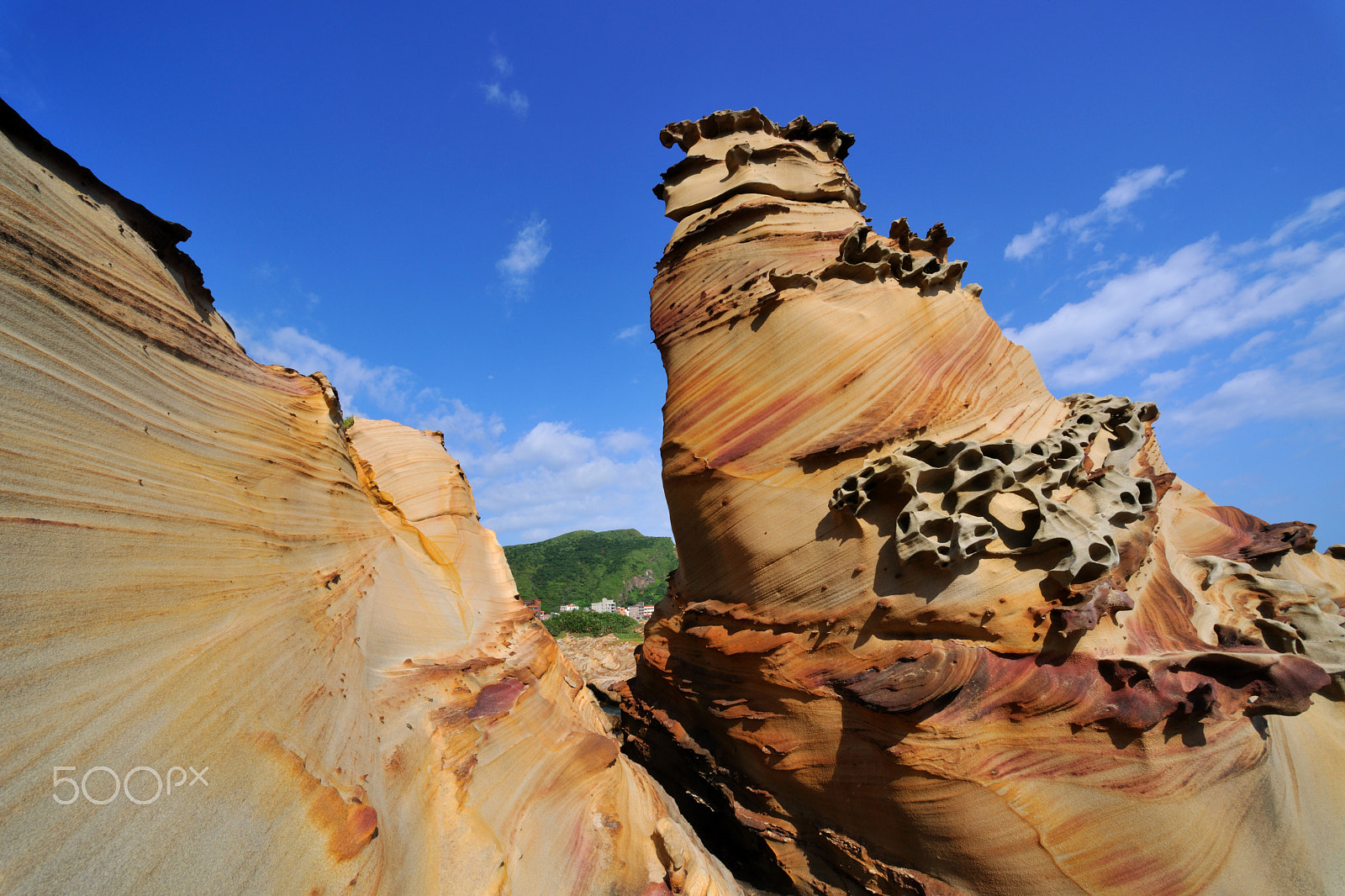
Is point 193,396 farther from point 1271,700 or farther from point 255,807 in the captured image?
point 1271,700

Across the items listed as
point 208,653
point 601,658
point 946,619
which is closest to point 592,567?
point 601,658

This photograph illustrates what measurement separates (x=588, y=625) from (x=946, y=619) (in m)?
9.50

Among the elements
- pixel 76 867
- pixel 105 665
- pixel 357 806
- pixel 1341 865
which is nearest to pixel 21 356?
pixel 105 665

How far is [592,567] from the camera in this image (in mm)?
31172

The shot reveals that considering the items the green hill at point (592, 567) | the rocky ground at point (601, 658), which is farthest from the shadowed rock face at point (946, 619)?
the green hill at point (592, 567)

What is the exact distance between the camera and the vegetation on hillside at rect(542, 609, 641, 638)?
11.1 meters

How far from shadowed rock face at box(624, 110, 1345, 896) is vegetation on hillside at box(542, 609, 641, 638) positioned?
21.9ft

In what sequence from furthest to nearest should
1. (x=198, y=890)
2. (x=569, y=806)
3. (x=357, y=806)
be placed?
(x=569, y=806) → (x=357, y=806) → (x=198, y=890)

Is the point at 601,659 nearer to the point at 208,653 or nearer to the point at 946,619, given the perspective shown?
the point at 946,619

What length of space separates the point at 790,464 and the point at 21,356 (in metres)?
3.22

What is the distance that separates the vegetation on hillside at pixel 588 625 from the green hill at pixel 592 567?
34.5 feet

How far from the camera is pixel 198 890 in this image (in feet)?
4.43

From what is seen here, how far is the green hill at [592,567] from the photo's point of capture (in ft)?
86.4

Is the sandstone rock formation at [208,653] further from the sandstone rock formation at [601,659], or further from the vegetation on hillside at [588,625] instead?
the vegetation on hillside at [588,625]
